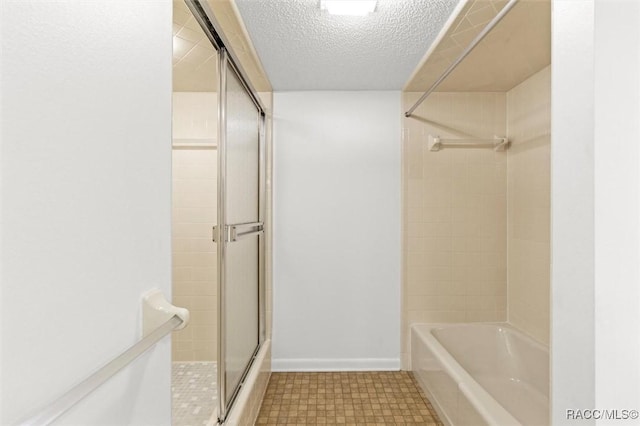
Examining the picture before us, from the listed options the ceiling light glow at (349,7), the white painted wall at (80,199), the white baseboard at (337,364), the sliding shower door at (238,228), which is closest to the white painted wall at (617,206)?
the white painted wall at (80,199)

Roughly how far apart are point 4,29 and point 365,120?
8.88 feet

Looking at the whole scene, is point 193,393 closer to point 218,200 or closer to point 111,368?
point 218,200

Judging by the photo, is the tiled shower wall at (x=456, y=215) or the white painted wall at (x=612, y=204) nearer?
the white painted wall at (x=612, y=204)

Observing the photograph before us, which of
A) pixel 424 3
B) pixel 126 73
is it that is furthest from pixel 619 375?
pixel 424 3

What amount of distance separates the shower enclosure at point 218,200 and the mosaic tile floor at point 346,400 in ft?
1.14

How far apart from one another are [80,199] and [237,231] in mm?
1362

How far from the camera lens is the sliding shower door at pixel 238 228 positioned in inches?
68.0

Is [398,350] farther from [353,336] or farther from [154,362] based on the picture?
[154,362]

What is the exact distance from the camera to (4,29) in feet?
1.45

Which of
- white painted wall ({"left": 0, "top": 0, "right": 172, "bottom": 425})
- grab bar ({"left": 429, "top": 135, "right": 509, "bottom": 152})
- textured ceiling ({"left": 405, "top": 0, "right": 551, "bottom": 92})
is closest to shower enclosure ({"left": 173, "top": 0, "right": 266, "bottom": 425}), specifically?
white painted wall ({"left": 0, "top": 0, "right": 172, "bottom": 425})

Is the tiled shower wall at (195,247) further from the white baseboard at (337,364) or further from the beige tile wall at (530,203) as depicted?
the beige tile wall at (530,203)

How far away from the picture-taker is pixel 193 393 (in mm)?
2467

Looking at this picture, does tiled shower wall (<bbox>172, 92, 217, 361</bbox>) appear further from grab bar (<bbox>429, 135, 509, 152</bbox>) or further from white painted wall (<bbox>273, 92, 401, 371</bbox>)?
grab bar (<bbox>429, 135, 509, 152</bbox>)

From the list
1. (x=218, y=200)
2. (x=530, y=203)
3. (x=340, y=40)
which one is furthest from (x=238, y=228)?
(x=530, y=203)
